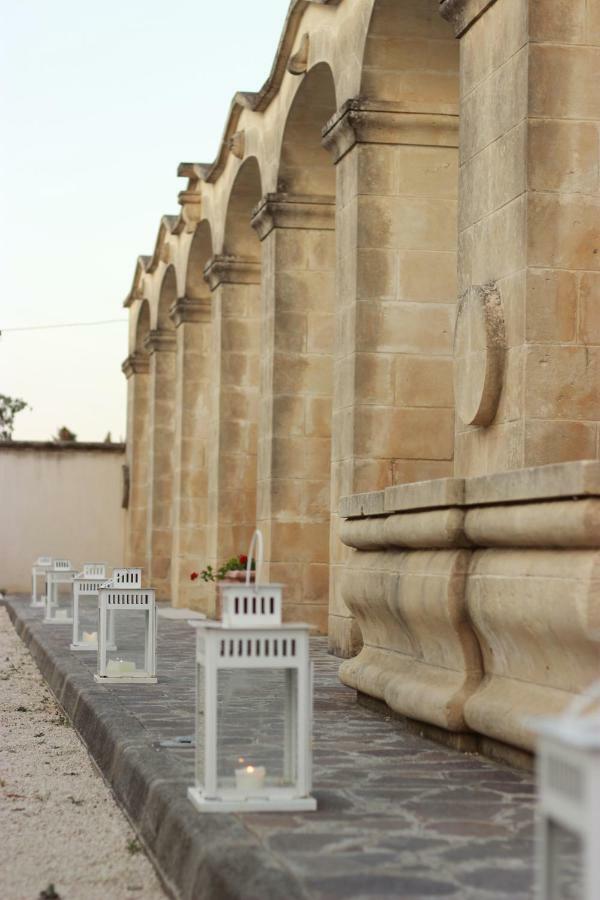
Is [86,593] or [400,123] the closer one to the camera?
[400,123]

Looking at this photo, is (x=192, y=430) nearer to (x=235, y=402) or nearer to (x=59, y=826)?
(x=235, y=402)

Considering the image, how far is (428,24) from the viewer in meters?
10.2

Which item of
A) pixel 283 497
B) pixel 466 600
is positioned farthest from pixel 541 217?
pixel 283 497

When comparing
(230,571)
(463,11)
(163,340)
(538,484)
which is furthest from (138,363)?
(538,484)

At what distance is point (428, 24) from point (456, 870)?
7.67m

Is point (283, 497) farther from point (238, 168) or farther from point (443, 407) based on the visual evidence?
point (238, 168)

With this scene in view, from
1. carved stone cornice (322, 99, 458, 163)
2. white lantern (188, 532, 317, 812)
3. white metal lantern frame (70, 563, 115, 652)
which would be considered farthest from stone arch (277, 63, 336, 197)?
white lantern (188, 532, 317, 812)

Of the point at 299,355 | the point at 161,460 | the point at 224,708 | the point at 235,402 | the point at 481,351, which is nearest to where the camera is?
the point at 224,708

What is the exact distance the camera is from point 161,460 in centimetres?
2183

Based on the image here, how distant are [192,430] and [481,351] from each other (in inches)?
487

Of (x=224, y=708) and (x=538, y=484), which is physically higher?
(x=538, y=484)

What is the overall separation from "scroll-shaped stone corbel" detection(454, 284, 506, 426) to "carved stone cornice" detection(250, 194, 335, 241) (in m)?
6.30

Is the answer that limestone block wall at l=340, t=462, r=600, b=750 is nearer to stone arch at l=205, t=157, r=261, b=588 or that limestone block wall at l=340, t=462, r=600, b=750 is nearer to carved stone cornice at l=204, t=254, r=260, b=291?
stone arch at l=205, t=157, r=261, b=588

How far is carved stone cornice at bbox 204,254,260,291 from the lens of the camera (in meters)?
16.2
